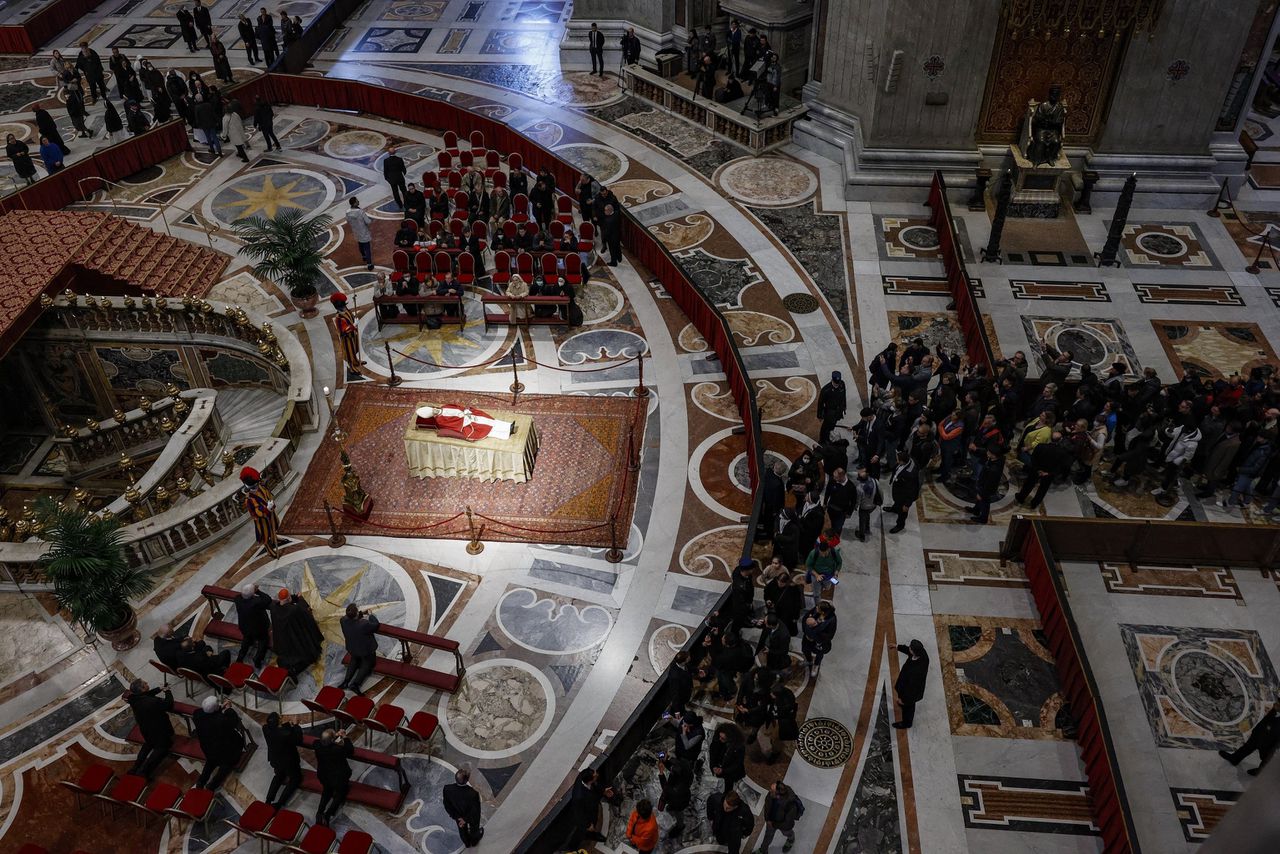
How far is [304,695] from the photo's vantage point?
1147 centimetres

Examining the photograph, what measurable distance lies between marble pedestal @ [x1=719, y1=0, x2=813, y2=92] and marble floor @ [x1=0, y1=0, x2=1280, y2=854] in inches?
121

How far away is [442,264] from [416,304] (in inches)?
44.2

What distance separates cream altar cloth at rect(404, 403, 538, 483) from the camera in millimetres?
13750

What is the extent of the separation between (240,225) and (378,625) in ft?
36.6


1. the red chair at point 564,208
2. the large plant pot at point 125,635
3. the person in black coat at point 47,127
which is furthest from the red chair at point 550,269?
the person in black coat at point 47,127

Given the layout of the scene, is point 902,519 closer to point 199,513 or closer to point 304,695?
point 304,695

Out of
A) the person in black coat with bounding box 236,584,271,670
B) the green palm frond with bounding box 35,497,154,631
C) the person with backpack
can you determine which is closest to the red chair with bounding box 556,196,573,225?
the person in black coat with bounding box 236,584,271,670

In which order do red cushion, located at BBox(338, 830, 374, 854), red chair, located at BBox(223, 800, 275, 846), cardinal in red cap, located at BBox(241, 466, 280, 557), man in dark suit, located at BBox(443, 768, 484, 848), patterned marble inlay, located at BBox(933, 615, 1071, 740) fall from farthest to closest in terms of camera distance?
cardinal in red cap, located at BBox(241, 466, 280, 557), patterned marble inlay, located at BBox(933, 615, 1071, 740), red chair, located at BBox(223, 800, 275, 846), red cushion, located at BBox(338, 830, 374, 854), man in dark suit, located at BBox(443, 768, 484, 848)

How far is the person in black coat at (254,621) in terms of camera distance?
1138 centimetres

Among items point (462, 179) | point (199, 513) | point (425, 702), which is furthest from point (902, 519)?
point (462, 179)

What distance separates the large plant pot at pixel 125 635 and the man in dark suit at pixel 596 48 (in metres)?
17.2

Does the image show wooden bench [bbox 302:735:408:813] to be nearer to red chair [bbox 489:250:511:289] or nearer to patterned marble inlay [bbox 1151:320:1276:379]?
red chair [bbox 489:250:511:289]

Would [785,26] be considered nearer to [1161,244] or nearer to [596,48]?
[596,48]

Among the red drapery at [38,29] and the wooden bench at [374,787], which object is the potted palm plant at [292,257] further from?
the red drapery at [38,29]
